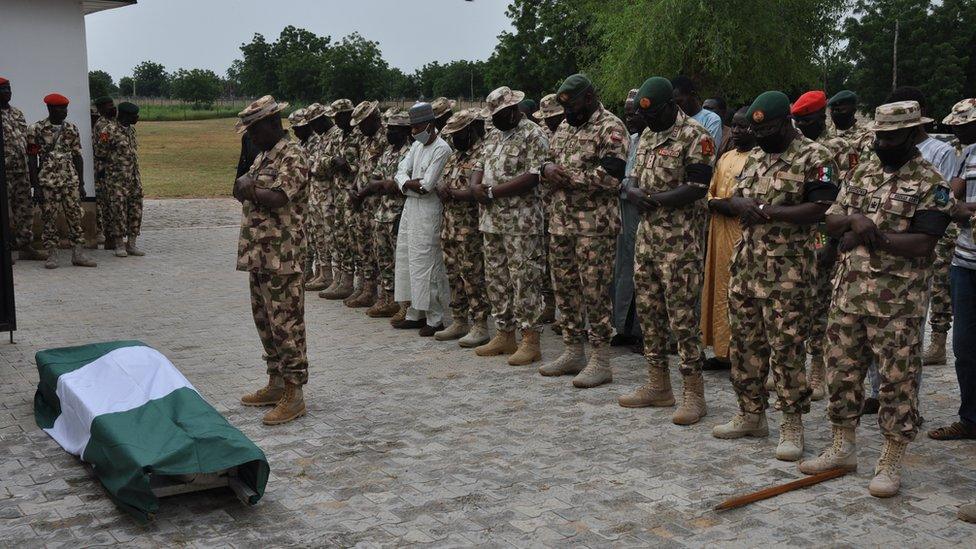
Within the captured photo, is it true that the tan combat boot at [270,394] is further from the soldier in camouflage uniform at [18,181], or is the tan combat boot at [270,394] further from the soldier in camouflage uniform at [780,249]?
the soldier in camouflage uniform at [18,181]

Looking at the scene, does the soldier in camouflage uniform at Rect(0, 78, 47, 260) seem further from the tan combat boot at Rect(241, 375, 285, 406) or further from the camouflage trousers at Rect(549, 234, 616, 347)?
the camouflage trousers at Rect(549, 234, 616, 347)

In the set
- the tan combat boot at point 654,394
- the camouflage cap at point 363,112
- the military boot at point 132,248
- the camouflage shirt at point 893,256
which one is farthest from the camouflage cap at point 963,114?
the military boot at point 132,248

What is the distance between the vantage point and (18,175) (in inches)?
510

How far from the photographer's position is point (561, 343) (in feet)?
28.6

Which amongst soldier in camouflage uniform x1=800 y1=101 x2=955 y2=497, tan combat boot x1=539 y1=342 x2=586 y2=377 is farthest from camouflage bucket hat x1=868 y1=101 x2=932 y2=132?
tan combat boot x1=539 y1=342 x2=586 y2=377

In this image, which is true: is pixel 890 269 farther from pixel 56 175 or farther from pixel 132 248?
pixel 132 248

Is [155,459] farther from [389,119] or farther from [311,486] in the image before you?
[389,119]

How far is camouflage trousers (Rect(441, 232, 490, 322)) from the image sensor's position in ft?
28.2

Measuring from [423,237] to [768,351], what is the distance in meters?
4.02

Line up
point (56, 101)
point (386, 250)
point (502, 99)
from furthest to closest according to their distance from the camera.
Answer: point (56, 101) → point (386, 250) → point (502, 99)

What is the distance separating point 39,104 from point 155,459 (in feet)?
36.8

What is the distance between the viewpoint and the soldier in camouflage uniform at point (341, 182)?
10289mm

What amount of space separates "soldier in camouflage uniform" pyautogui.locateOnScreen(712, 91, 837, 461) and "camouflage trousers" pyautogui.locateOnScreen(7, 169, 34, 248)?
1052 cm

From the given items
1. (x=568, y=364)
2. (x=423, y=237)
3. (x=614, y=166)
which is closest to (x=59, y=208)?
(x=423, y=237)
